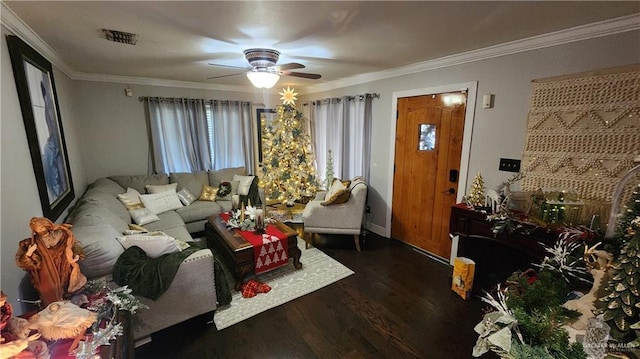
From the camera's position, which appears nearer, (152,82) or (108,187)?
(108,187)

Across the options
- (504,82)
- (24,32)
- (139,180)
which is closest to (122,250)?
(24,32)

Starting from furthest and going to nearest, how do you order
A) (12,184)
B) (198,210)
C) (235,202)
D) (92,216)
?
1. (235,202)
2. (198,210)
3. (92,216)
4. (12,184)

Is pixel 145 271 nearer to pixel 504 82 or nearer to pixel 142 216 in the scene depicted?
pixel 142 216

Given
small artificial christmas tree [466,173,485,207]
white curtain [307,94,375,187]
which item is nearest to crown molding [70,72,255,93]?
white curtain [307,94,375,187]

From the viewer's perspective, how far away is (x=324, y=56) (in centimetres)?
288

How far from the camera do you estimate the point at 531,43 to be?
7.66ft

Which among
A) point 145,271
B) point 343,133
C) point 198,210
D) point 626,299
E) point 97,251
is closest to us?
point 626,299

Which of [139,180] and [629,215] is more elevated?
[629,215]

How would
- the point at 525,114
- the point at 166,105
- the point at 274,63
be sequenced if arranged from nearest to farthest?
the point at 525,114 < the point at 274,63 < the point at 166,105

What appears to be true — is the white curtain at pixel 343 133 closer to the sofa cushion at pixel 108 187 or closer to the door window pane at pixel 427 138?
the door window pane at pixel 427 138

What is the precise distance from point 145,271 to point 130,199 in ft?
7.07

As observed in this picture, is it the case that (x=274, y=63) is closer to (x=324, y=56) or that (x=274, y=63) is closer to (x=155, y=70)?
(x=324, y=56)

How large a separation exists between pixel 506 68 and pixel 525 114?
49 cm

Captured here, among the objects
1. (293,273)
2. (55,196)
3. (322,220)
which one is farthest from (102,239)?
(322,220)
